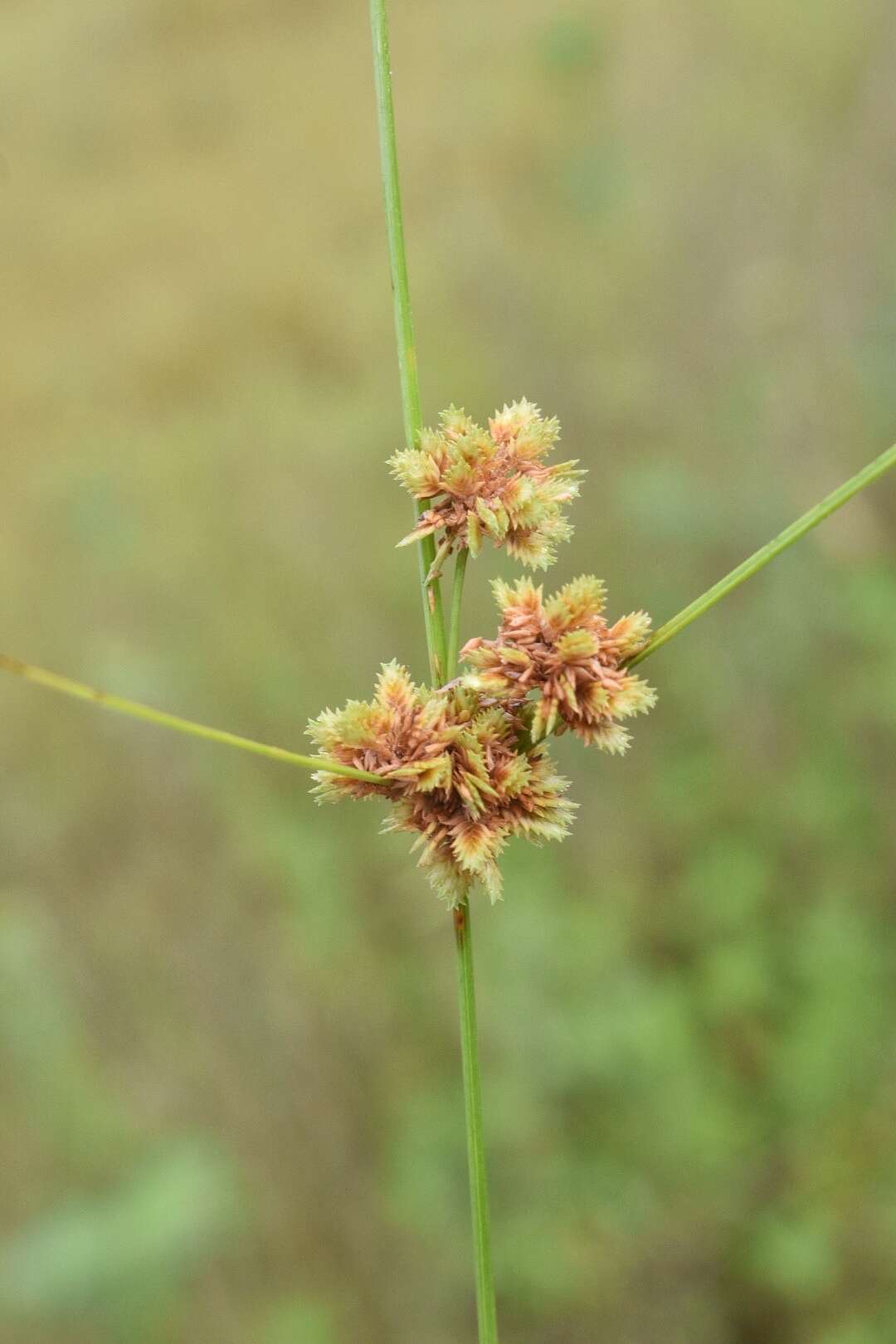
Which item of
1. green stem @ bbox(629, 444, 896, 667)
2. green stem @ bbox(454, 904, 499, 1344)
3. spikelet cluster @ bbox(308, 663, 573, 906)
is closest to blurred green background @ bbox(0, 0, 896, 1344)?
green stem @ bbox(454, 904, 499, 1344)

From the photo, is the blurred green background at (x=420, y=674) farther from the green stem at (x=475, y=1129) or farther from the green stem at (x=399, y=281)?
the green stem at (x=399, y=281)

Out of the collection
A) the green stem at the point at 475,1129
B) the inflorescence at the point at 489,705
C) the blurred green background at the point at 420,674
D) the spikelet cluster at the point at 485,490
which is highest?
the blurred green background at the point at 420,674

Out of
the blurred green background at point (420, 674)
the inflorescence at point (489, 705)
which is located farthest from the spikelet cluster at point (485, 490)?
the blurred green background at point (420, 674)

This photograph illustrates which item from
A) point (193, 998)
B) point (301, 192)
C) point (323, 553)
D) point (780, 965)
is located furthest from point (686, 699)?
point (301, 192)

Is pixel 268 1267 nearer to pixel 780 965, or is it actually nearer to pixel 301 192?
pixel 780 965

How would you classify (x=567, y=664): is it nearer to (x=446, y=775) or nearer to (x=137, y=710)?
(x=446, y=775)
